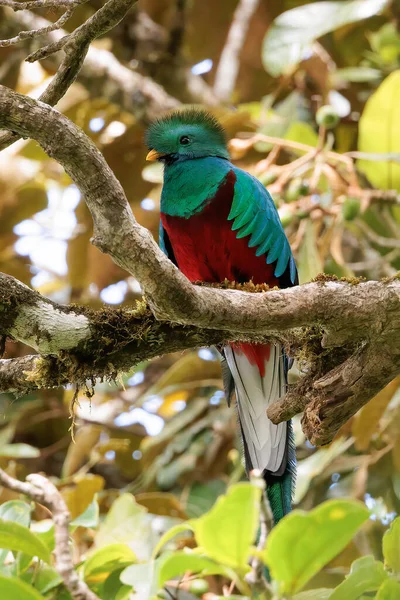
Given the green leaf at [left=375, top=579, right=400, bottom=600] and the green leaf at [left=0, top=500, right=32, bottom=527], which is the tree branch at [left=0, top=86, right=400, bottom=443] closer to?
the green leaf at [left=375, top=579, right=400, bottom=600]

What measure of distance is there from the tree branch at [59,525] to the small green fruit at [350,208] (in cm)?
224

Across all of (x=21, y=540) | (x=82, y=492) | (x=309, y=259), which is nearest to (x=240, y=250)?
(x=309, y=259)

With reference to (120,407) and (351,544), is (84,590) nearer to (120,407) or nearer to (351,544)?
(351,544)

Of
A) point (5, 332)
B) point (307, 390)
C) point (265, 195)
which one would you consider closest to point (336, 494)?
point (265, 195)


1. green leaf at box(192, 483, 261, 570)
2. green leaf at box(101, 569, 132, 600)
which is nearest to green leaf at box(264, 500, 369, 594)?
green leaf at box(192, 483, 261, 570)

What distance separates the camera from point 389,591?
6.04ft

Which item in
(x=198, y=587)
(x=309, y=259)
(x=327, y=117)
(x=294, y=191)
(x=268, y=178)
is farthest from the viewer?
(x=327, y=117)

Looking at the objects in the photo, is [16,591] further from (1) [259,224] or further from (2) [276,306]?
(1) [259,224]

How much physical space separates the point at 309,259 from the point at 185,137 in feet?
2.74

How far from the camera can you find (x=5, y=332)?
2.21 metres

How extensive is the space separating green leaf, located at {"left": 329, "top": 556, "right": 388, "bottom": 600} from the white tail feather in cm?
125

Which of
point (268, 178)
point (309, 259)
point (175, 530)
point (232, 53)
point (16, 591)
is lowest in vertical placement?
point (16, 591)

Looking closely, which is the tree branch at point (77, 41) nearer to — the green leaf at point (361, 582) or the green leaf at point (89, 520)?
the green leaf at point (89, 520)

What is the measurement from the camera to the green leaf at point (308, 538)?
1.50m
